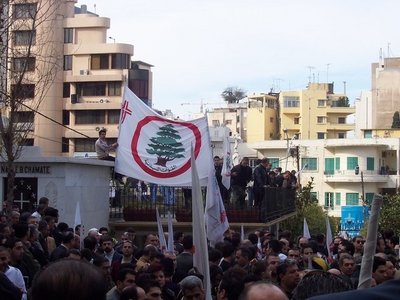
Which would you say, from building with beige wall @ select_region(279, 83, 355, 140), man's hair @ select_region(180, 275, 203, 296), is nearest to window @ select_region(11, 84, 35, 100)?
man's hair @ select_region(180, 275, 203, 296)

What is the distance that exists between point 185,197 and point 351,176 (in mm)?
54306

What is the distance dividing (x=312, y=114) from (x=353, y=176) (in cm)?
2527

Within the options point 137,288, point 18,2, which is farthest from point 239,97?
point 137,288

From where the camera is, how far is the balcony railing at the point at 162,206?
2192 cm

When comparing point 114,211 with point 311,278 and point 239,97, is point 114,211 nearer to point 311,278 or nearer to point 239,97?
point 311,278

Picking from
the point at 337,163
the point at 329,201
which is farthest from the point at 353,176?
the point at 329,201

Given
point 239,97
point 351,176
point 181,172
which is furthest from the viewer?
point 239,97

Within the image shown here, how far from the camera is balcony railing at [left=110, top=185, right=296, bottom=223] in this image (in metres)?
21.9

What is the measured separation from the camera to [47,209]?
1362 centimetres

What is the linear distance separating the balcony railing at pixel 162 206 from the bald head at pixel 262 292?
1803cm

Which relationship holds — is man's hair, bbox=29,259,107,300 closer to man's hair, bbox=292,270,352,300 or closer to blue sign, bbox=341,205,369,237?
man's hair, bbox=292,270,352,300

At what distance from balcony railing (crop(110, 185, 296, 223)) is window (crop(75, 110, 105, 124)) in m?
45.8

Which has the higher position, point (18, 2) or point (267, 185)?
point (18, 2)

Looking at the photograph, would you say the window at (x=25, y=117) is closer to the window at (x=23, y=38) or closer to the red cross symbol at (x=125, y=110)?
the window at (x=23, y=38)
